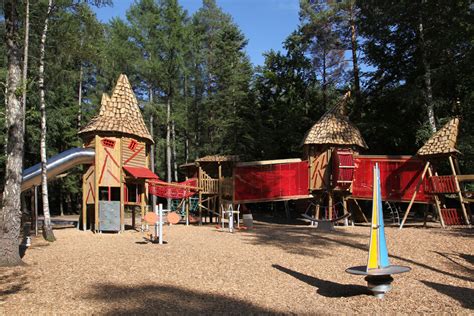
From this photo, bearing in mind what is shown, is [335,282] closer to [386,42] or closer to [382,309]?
[382,309]

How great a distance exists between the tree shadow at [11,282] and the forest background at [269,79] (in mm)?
10406

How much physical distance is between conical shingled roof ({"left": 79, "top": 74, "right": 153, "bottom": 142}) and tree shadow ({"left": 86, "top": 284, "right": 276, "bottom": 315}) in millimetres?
11611

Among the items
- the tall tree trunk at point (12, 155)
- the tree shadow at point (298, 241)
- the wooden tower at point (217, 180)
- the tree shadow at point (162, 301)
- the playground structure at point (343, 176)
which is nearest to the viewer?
the tree shadow at point (162, 301)

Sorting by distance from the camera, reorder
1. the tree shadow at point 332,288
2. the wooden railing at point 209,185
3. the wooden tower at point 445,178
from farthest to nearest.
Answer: the wooden railing at point 209,185 → the wooden tower at point 445,178 → the tree shadow at point 332,288

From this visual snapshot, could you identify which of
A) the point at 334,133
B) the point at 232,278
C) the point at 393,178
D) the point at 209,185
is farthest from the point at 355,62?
the point at 232,278

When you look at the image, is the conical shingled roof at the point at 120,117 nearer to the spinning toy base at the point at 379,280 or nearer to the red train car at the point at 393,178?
the red train car at the point at 393,178

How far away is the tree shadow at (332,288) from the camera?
803 centimetres

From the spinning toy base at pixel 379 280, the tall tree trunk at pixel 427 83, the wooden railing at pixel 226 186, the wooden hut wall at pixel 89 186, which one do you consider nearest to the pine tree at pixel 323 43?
the tall tree trunk at pixel 427 83

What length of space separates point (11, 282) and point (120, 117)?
1203 centimetres

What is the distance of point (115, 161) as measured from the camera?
18.6 meters

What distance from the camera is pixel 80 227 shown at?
755 inches

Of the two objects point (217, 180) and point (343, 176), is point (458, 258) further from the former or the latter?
point (217, 180)

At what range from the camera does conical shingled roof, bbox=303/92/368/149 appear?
2100 centimetres

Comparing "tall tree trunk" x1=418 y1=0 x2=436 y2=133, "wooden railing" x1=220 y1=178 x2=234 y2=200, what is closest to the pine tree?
"tall tree trunk" x1=418 y1=0 x2=436 y2=133
